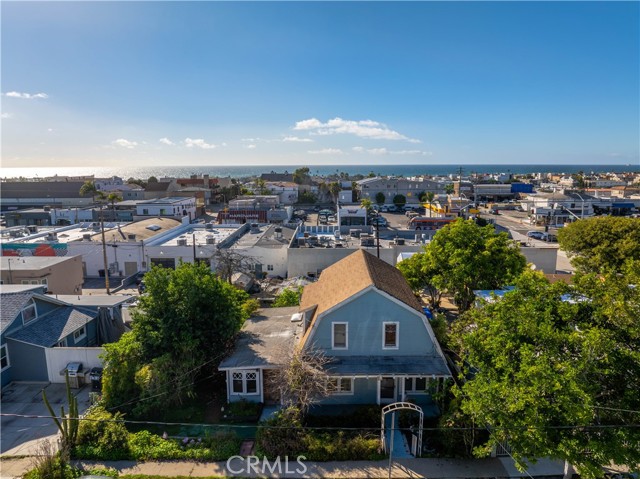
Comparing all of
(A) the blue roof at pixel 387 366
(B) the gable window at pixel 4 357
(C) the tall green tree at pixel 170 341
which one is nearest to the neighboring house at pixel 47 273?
(B) the gable window at pixel 4 357

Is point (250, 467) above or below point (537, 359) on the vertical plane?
below

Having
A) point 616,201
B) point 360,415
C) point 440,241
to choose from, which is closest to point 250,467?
point 360,415

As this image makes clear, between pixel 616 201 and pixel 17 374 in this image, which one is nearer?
pixel 17 374

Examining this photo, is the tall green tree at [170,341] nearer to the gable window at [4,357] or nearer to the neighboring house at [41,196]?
the gable window at [4,357]

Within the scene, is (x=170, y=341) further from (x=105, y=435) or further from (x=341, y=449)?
(x=341, y=449)

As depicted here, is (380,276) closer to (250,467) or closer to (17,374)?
(250,467)
